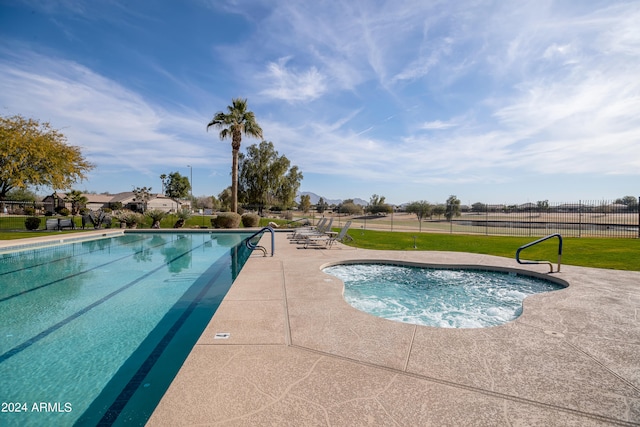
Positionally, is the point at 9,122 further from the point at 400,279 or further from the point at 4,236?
the point at 400,279

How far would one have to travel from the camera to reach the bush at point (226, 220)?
20.1 metres

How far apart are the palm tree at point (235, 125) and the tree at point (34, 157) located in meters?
9.66

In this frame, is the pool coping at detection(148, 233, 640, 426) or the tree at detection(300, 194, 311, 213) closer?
the pool coping at detection(148, 233, 640, 426)

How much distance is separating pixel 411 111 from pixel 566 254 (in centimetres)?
1069

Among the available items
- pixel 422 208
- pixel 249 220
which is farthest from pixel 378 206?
pixel 249 220

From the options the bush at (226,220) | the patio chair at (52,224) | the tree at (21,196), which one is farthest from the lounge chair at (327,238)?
the tree at (21,196)

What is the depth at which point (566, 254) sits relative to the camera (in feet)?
33.8

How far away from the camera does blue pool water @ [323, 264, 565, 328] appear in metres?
5.04

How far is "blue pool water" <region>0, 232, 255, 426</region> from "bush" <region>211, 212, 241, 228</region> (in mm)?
10457

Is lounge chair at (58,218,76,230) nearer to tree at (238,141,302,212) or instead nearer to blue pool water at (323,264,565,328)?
blue pool water at (323,264,565,328)

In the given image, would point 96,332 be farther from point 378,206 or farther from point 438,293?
point 378,206

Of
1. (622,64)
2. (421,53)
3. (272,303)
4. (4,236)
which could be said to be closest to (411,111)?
(421,53)

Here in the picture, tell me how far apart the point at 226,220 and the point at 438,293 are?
16428 mm

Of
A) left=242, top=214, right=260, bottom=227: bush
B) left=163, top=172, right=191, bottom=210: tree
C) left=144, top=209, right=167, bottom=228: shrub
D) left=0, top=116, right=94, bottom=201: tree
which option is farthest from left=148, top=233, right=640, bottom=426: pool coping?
left=163, top=172, right=191, bottom=210: tree
